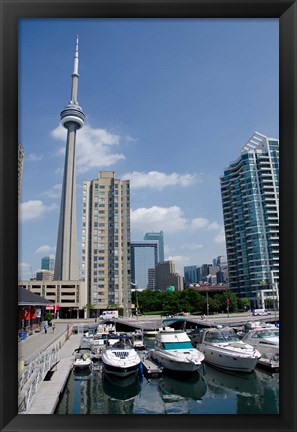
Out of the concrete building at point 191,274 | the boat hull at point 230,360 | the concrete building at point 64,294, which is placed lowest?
the concrete building at point 191,274

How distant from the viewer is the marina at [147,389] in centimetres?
704

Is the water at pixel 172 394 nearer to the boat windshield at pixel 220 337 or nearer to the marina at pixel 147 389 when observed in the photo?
the marina at pixel 147 389

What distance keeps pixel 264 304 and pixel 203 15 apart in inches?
1827

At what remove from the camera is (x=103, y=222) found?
42656 millimetres

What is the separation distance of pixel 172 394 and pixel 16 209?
790 centimetres

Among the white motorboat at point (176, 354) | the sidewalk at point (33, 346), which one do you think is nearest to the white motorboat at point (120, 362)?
the white motorboat at point (176, 354)

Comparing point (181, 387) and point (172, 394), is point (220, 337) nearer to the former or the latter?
point (181, 387)

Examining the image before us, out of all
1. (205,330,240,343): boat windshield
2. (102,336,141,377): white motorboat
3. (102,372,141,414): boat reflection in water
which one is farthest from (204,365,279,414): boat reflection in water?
(102,336,141,377): white motorboat

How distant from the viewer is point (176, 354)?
33.8 ft

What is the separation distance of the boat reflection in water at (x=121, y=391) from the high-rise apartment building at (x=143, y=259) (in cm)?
10749

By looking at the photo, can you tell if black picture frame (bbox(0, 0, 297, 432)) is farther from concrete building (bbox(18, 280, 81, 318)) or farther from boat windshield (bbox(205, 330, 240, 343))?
concrete building (bbox(18, 280, 81, 318))
